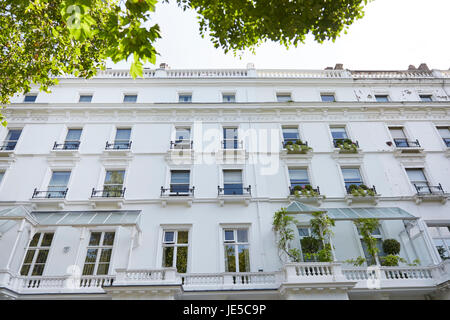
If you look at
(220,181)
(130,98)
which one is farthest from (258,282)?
(130,98)

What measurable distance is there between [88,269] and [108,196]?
3.92 meters

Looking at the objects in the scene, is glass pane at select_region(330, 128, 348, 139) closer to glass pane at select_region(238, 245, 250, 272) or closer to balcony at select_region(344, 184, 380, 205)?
balcony at select_region(344, 184, 380, 205)

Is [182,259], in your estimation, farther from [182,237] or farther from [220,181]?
[220,181]

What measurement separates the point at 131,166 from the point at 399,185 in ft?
51.8

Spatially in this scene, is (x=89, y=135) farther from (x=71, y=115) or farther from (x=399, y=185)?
(x=399, y=185)

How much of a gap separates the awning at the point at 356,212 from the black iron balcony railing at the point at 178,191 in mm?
5381

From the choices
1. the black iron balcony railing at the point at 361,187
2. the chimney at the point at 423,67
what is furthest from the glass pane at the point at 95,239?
the chimney at the point at 423,67

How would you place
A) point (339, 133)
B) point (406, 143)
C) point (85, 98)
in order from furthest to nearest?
point (85, 98), point (339, 133), point (406, 143)

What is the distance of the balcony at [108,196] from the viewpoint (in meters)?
15.4

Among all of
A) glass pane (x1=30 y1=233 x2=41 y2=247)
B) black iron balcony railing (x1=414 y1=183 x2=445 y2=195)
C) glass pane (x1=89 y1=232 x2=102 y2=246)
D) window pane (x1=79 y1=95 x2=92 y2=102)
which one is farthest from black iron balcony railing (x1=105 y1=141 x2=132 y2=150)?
black iron balcony railing (x1=414 y1=183 x2=445 y2=195)

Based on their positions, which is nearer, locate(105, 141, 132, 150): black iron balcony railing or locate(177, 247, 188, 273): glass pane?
locate(177, 247, 188, 273): glass pane

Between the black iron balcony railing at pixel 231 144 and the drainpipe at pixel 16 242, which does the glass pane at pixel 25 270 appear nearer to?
the drainpipe at pixel 16 242

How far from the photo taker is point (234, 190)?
16500 mm

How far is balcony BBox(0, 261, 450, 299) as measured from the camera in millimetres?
11680
